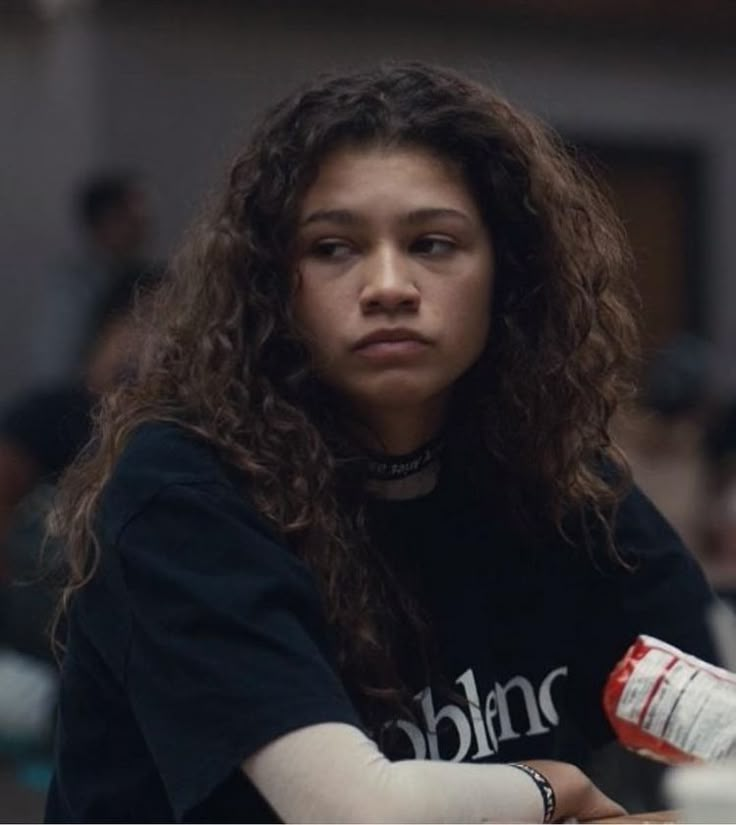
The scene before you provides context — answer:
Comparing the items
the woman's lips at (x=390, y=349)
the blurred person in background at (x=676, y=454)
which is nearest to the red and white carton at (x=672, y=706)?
the woman's lips at (x=390, y=349)

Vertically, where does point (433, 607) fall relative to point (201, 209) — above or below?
below

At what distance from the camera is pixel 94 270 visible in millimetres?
7902

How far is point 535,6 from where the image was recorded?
1048 centimetres

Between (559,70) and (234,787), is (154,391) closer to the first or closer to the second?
(234,787)

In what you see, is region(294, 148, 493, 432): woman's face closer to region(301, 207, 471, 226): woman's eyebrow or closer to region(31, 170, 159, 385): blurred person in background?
region(301, 207, 471, 226): woman's eyebrow

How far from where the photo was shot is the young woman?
2.46 metres

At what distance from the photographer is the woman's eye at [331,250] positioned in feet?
8.80

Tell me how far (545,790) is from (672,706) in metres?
0.31

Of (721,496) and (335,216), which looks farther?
(721,496)

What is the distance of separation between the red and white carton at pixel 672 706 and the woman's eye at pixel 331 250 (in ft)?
1.91

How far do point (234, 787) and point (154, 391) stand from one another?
20.1 inches

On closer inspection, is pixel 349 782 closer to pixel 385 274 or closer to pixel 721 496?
pixel 385 274

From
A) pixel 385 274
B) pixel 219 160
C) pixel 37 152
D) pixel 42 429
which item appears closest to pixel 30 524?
pixel 42 429

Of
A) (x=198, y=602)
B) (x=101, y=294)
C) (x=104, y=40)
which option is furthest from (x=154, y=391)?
(x=104, y=40)
